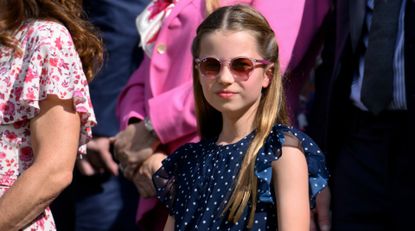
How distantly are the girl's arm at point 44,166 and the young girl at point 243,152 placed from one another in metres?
0.40

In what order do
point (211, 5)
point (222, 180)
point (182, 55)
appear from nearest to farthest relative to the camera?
point (222, 180) < point (211, 5) < point (182, 55)

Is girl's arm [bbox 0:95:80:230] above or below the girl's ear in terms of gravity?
below

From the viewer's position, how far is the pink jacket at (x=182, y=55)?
137 inches

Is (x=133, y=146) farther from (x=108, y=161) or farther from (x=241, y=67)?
(x=241, y=67)

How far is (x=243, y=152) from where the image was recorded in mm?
2867

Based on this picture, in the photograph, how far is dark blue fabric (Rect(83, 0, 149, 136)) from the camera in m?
4.29

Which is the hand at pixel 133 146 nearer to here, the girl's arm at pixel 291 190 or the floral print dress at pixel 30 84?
the floral print dress at pixel 30 84

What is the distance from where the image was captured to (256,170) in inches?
109

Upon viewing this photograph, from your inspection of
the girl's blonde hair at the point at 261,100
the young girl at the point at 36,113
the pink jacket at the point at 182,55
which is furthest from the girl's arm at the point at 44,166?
the pink jacket at the point at 182,55

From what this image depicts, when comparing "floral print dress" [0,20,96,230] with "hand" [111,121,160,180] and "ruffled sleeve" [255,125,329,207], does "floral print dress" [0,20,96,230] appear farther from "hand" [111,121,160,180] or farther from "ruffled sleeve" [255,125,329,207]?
"hand" [111,121,160,180]

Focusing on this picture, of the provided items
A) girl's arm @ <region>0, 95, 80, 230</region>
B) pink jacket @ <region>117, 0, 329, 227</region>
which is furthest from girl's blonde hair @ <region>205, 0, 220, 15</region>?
girl's arm @ <region>0, 95, 80, 230</region>

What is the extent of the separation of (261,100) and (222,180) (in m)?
0.29

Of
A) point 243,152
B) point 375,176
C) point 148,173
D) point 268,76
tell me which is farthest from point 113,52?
point 243,152

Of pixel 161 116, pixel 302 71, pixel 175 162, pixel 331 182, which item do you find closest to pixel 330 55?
pixel 302 71
